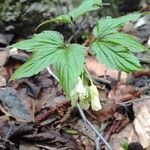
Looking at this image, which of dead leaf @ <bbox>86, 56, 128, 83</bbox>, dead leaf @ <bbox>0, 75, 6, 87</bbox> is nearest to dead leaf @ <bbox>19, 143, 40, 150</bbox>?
dead leaf @ <bbox>0, 75, 6, 87</bbox>

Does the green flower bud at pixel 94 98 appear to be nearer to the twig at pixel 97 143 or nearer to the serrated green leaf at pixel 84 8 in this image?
the serrated green leaf at pixel 84 8

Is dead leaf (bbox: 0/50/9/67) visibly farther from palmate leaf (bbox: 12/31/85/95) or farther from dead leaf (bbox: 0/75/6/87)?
palmate leaf (bbox: 12/31/85/95)

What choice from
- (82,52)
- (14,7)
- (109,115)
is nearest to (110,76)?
(109,115)

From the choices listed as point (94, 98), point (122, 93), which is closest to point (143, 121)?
point (122, 93)

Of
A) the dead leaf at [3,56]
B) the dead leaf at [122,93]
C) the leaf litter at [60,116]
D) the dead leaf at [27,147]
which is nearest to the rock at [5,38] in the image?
the dead leaf at [3,56]

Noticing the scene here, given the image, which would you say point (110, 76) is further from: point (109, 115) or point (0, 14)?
point (0, 14)
